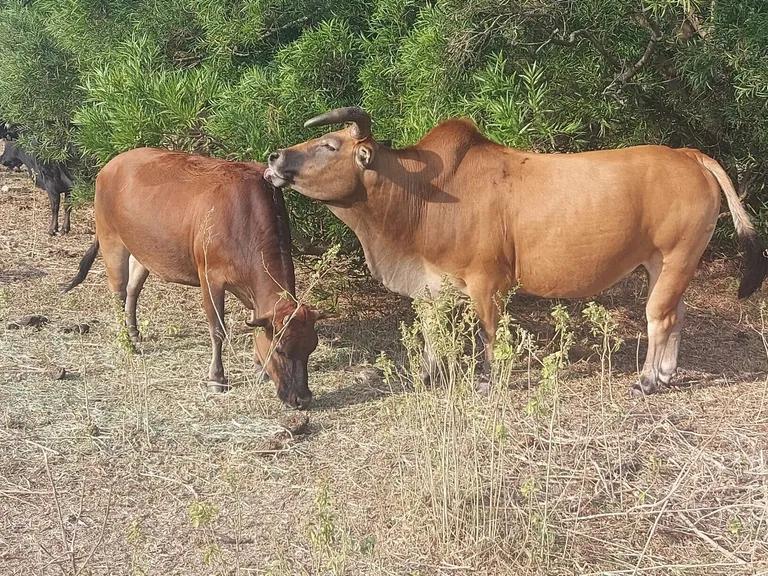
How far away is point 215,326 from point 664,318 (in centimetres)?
292

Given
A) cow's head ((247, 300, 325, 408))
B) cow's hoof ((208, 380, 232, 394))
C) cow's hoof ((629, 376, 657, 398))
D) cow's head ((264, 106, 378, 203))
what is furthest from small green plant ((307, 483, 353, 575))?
cow's hoof ((629, 376, 657, 398))

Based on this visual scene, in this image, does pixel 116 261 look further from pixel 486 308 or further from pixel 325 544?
pixel 325 544

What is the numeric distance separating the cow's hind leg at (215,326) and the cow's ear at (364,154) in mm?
1242

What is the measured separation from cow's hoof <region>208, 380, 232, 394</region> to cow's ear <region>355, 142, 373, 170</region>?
172 cm

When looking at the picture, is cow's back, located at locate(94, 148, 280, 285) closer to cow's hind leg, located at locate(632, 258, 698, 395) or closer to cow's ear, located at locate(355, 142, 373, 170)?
cow's ear, located at locate(355, 142, 373, 170)

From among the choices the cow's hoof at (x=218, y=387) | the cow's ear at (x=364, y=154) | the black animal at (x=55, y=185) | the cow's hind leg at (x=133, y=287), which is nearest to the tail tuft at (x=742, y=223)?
the cow's ear at (x=364, y=154)

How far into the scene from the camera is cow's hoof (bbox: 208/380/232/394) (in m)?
5.96

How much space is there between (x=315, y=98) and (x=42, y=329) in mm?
2812

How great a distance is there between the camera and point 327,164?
5668mm

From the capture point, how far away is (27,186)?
568 inches

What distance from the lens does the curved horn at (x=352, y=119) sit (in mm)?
5383

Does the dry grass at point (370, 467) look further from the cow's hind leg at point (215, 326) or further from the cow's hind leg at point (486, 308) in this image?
the cow's hind leg at point (486, 308)

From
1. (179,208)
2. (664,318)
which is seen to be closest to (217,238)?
(179,208)

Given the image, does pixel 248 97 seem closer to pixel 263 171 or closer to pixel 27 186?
pixel 263 171
